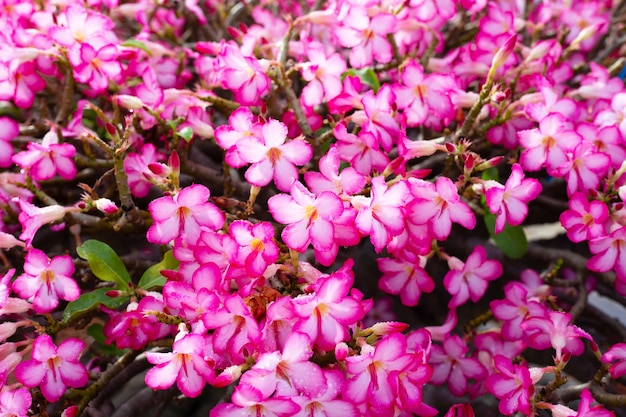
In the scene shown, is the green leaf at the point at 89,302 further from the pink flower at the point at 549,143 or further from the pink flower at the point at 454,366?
the pink flower at the point at 549,143

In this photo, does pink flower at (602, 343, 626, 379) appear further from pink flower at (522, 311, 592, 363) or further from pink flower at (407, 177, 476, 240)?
pink flower at (407, 177, 476, 240)

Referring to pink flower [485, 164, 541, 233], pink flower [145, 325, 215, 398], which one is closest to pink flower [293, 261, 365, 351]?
pink flower [145, 325, 215, 398]

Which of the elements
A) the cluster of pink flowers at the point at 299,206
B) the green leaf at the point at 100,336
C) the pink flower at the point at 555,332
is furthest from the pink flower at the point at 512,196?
the green leaf at the point at 100,336

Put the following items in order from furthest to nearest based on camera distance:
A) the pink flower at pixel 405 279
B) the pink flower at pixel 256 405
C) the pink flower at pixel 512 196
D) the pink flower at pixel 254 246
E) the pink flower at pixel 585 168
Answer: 1. the pink flower at pixel 405 279
2. the pink flower at pixel 585 168
3. the pink flower at pixel 512 196
4. the pink flower at pixel 254 246
5. the pink flower at pixel 256 405

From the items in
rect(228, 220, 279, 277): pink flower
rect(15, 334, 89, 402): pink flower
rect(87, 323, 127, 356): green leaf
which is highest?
rect(228, 220, 279, 277): pink flower

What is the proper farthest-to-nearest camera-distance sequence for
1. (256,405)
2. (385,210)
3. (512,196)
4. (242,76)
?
(242,76) < (512,196) < (385,210) < (256,405)

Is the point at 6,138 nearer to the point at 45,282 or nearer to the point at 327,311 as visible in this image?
the point at 45,282

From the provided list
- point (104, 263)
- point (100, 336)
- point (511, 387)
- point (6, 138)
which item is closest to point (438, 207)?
point (511, 387)
